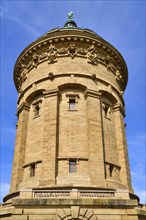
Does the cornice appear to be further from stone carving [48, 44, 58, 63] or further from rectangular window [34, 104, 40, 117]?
rectangular window [34, 104, 40, 117]

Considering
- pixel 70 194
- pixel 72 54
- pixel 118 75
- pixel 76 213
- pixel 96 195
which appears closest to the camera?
pixel 76 213

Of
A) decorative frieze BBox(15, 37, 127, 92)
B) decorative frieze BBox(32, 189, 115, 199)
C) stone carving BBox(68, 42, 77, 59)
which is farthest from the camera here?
decorative frieze BBox(15, 37, 127, 92)

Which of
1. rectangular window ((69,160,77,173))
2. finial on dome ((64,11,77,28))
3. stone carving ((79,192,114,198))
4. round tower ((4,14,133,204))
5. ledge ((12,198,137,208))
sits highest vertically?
finial on dome ((64,11,77,28))

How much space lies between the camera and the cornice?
2670 cm

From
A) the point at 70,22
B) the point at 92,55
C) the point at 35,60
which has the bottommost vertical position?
the point at 92,55

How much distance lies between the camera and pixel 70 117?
2350 cm

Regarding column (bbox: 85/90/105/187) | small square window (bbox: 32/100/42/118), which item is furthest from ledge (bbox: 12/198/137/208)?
small square window (bbox: 32/100/42/118)

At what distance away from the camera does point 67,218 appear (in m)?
15.3

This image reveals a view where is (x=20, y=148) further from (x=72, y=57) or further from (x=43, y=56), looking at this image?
(x=72, y=57)

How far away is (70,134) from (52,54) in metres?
8.81

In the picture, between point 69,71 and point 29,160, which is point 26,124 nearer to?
point 29,160

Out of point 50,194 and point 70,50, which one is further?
point 70,50

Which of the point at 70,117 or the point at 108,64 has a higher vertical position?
the point at 108,64

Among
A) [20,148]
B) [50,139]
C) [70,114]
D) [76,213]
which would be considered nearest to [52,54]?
[70,114]
